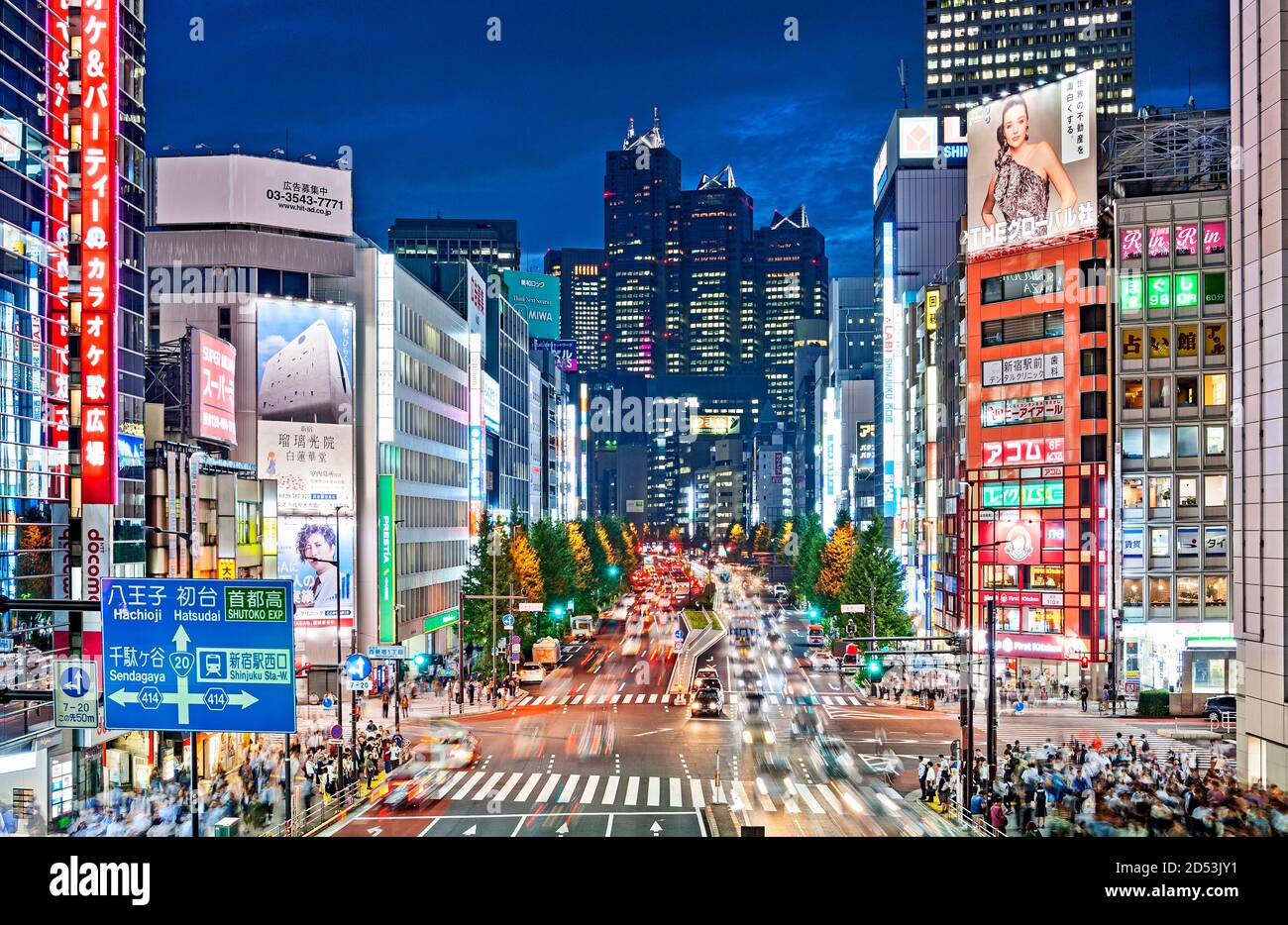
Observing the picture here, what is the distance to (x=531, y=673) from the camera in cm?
6375

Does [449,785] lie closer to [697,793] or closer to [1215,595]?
[697,793]

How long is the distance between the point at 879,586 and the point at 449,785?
38617 millimetres

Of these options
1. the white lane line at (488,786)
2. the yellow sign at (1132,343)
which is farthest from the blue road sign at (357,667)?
the yellow sign at (1132,343)

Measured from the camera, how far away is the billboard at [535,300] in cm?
17900

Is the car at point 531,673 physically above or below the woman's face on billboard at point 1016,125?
below

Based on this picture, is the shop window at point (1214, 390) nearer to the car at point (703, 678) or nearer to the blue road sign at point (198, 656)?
the car at point (703, 678)

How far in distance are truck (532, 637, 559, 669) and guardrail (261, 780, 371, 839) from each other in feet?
116

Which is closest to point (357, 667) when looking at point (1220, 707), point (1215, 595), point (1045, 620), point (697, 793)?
point (697, 793)

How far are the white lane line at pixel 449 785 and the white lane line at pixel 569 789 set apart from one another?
3.87 metres

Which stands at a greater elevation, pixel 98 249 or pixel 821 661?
pixel 98 249

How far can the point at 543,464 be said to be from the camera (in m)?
133

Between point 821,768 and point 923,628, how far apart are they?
53.0 metres
